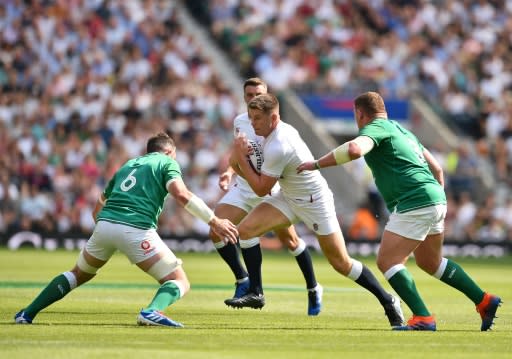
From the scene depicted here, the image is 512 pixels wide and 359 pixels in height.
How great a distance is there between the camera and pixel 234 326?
12.2 meters

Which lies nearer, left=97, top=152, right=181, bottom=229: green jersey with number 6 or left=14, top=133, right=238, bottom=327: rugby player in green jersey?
left=14, top=133, right=238, bottom=327: rugby player in green jersey

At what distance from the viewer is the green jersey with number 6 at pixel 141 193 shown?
1171 centimetres

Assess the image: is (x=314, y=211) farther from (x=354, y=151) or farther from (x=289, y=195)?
(x=354, y=151)

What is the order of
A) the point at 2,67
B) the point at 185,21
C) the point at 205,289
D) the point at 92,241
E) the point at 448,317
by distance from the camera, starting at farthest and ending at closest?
the point at 185,21
the point at 2,67
the point at 205,289
the point at 448,317
the point at 92,241

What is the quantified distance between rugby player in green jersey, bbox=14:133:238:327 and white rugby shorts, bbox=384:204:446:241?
6.70 feet

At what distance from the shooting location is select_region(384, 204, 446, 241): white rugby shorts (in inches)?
475

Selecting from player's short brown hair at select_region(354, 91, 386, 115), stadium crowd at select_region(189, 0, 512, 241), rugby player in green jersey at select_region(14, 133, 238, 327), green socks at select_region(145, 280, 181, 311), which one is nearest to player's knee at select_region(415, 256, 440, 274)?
player's short brown hair at select_region(354, 91, 386, 115)

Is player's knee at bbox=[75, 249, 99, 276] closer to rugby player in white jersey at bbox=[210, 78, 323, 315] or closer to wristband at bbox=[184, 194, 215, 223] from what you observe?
wristband at bbox=[184, 194, 215, 223]

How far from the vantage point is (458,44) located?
114 feet

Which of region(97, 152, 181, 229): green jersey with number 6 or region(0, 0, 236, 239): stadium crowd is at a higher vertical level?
region(97, 152, 181, 229): green jersey with number 6

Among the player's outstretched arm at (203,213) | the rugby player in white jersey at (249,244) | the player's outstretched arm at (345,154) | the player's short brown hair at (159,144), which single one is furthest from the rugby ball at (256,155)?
the player's outstretched arm at (203,213)

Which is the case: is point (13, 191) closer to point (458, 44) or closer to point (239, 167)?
point (458, 44)

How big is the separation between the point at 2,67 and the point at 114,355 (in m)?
22.7

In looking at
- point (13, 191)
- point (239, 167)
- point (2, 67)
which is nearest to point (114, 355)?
point (239, 167)
